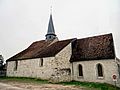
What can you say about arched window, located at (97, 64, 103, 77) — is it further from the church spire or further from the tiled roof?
the church spire

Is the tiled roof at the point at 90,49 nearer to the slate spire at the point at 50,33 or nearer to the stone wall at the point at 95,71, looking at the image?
the stone wall at the point at 95,71

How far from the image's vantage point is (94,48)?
24.9m

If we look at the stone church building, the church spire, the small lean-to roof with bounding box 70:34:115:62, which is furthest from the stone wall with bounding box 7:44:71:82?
the church spire

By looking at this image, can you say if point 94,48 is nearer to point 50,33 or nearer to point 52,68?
point 52,68

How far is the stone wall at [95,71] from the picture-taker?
2169 cm

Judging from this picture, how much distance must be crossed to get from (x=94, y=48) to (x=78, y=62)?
3.09m

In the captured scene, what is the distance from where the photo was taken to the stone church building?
22250 mm

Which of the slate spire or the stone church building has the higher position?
the slate spire

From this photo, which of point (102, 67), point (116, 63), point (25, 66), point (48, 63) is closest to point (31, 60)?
point (25, 66)

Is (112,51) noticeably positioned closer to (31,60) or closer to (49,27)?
(31,60)

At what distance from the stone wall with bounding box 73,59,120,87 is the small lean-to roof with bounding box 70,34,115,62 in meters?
0.64

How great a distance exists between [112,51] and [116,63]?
1.65 metres

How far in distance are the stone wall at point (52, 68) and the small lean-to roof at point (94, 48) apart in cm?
126

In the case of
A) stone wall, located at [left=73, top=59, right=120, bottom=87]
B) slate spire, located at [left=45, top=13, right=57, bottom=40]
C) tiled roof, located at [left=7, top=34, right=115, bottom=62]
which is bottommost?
stone wall, located at [left=73, top=59, right=120, bottom=87]
